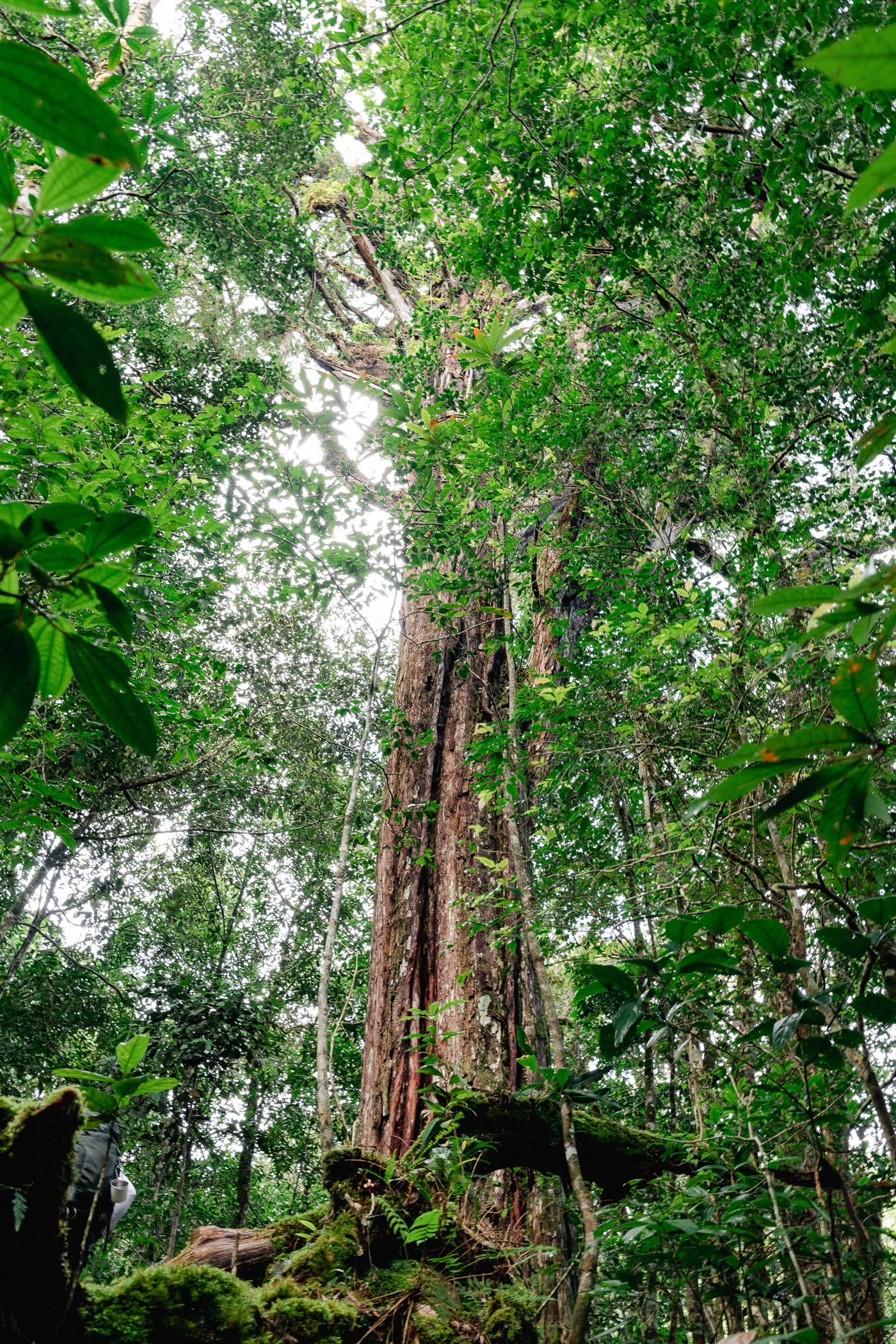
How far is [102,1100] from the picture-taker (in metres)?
1.37

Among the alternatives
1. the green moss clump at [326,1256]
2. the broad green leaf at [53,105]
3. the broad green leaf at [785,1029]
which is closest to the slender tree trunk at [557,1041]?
the green moss clump at [326,1256]

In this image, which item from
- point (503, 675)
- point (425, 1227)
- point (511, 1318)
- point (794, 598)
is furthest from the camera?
point (503, 675)

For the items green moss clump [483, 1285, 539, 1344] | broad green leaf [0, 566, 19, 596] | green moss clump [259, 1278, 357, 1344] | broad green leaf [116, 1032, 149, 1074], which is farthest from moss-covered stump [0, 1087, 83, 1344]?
broad green leaf [0, 566, 19, 596]

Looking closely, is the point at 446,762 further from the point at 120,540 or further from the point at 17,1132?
the point at 120,540

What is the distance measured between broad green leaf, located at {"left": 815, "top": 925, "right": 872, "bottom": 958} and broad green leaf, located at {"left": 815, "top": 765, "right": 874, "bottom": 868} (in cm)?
50

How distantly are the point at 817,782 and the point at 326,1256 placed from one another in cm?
230

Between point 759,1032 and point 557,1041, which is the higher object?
point 557,1041

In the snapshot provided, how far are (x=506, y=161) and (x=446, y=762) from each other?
351 cm

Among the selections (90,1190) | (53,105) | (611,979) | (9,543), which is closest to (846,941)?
(611,979)

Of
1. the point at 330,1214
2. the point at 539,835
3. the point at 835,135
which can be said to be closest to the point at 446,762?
the point at 539,835

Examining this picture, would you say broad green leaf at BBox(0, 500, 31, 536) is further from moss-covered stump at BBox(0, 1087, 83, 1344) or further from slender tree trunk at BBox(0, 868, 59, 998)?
slender tree trunk at BBox(0, 868, 59, 998)

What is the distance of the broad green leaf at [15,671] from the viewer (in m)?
0.54

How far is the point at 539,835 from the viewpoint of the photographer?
4.38 meters

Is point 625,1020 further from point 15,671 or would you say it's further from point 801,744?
point 15,671
